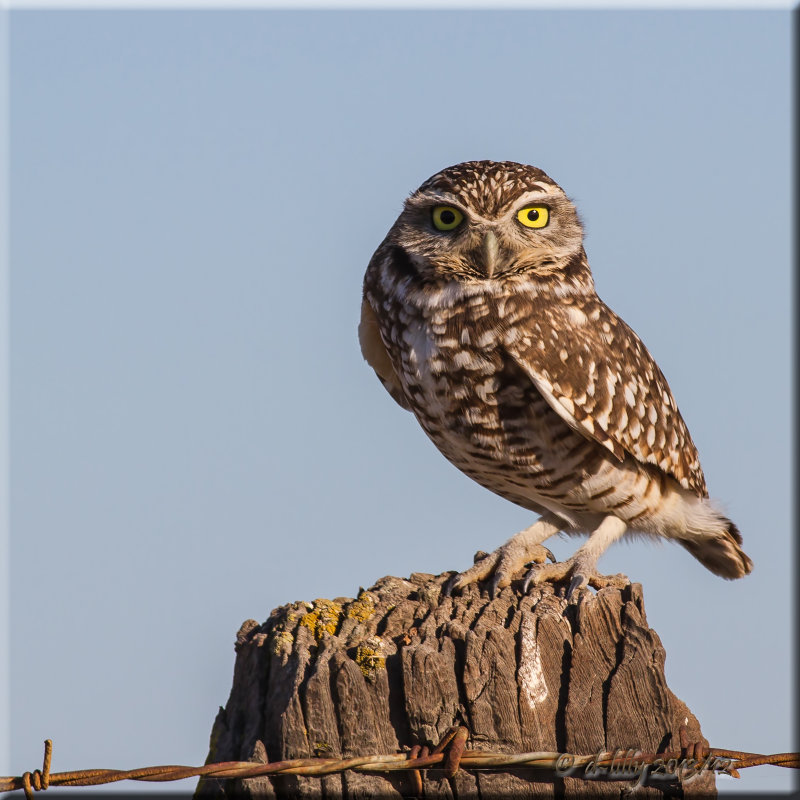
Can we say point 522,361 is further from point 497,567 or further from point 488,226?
point 497,567

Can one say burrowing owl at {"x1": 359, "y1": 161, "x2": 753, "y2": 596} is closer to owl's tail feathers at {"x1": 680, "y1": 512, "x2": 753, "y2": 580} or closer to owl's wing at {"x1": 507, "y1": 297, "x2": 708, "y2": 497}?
owl's wing at {"x1": 507, "y1": 297, "x2": 708, "y2": 497}

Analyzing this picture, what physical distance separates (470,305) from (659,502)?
1.35 metres

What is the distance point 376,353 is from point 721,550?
6.72ft

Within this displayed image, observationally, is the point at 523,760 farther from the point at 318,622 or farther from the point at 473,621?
the point at 318,622

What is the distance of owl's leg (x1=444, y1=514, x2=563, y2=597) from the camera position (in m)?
3.94

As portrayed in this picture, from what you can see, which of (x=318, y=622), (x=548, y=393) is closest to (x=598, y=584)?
(x=548, y=393)

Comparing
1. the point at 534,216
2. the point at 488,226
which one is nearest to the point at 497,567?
the point at 488,226

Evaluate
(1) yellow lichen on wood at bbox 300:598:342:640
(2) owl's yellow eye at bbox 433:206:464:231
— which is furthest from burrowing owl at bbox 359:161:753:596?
(1) yellow lichen on wood at bbox 300:598:342:640

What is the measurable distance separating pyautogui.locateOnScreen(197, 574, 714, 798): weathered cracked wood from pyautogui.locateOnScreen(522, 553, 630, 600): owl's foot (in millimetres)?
874

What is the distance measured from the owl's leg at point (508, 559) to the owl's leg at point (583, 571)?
0.09 m

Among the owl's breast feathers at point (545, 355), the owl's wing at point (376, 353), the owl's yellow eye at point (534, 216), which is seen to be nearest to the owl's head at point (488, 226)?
the owl's yellow eye at point (534, 216)

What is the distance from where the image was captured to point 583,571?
4.14m

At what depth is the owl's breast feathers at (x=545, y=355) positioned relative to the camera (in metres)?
4.25

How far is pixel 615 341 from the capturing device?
4.61m
